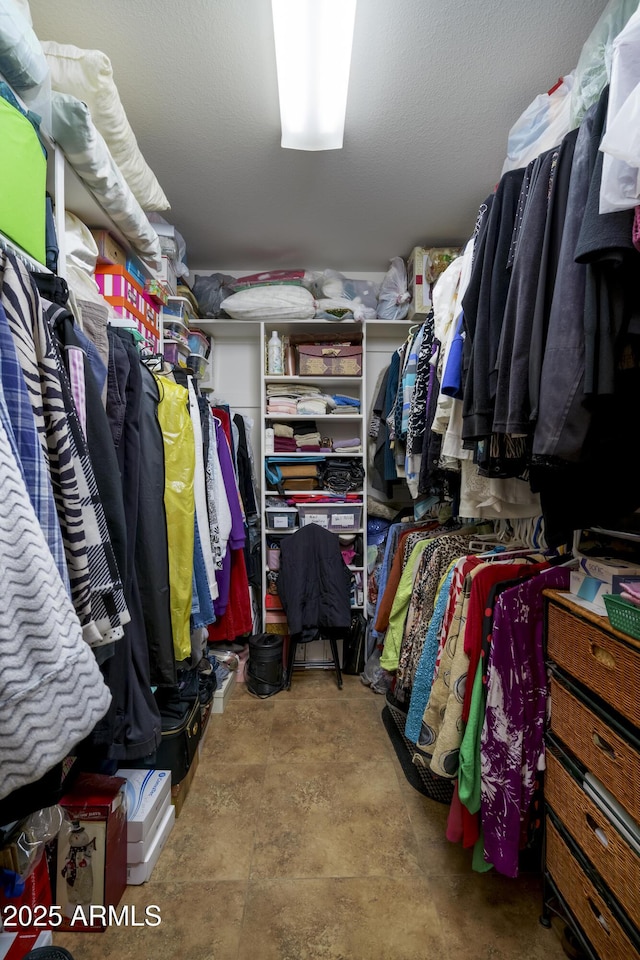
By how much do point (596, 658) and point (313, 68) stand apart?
1926 mm

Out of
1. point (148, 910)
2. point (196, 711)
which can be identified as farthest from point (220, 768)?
point (148, 910)

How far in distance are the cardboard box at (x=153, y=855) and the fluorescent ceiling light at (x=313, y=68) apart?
8.46 feet

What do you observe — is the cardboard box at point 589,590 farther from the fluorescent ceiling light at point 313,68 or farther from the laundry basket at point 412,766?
the fluorescent ceiling light at point 313,68

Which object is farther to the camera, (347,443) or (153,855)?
(347,443)

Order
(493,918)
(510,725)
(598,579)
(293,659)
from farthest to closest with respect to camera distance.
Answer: (293,659) < (493,918) < (510,725) < (598,579)

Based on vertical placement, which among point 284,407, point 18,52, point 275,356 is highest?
point 18,52

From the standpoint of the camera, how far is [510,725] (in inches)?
42.1

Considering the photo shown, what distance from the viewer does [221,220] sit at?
2.30 meters

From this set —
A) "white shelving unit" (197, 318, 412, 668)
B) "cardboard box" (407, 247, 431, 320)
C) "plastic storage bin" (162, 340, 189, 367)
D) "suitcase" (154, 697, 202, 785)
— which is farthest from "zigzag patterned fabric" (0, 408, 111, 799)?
"cardboard box" (407, 247, 431, 320)

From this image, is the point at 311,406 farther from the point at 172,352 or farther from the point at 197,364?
the point at 172,352

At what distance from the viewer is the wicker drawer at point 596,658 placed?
782 mm

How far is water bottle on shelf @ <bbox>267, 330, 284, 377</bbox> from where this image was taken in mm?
2670

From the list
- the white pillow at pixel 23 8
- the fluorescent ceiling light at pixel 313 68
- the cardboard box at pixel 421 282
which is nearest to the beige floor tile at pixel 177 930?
the white pillow at pixel 23 8

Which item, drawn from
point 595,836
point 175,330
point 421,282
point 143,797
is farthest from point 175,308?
point 595,836
